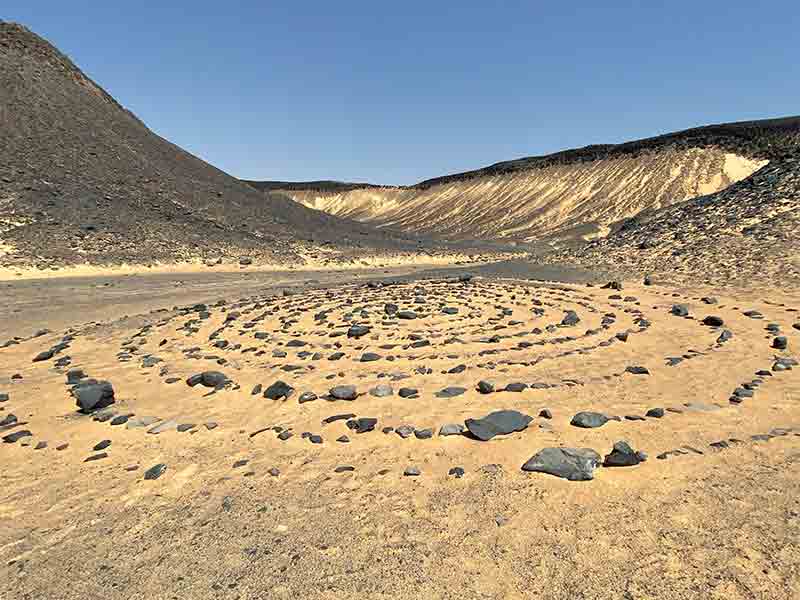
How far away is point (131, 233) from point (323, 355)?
2782 cm

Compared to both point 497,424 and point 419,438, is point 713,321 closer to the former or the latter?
point 497,424

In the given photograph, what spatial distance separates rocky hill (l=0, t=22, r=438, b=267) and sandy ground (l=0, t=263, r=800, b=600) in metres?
23.7

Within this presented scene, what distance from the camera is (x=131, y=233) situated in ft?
102

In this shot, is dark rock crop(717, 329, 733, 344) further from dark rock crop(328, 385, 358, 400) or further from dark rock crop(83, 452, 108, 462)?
dark rock crop(83, 452, 108, 462)

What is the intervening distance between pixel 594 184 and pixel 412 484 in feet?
246

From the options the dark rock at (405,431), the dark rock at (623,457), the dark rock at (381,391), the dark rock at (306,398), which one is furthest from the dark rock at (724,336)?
the dark rock at (306,398)

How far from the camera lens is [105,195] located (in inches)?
1357

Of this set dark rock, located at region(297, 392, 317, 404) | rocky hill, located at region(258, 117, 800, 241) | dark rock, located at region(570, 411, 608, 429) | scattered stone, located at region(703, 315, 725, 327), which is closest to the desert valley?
dark rock, located at region(570, 411, 608, 429)

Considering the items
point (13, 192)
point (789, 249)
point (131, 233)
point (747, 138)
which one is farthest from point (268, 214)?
point (747, 138)

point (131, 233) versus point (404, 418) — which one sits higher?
point (131, 233)

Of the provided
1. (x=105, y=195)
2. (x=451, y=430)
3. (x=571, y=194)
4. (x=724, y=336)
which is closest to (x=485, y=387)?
(x=451, y=430)

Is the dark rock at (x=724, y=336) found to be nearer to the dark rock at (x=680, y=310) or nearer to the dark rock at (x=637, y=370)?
the dark rock at (x=680, y=310)

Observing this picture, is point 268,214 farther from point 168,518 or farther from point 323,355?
point 168,518

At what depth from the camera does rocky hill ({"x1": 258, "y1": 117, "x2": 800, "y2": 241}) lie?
201 feet
